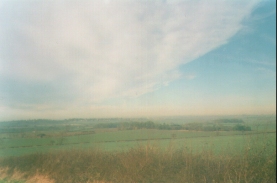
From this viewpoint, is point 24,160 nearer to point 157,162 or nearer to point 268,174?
point 157,162

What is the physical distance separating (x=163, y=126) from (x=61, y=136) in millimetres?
3913

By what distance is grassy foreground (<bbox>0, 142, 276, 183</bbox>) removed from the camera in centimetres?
492

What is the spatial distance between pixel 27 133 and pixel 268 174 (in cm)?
839

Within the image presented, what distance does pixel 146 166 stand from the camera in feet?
19.4

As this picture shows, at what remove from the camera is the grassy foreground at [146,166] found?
4922mm

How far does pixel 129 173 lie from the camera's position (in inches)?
230

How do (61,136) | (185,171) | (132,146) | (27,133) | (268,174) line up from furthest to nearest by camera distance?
(27,133)
(61,136)
(132,146)
(185,171)
(268,174)

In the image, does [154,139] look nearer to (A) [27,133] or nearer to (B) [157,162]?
(B) [157,162]

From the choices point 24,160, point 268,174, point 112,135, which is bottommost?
point 24,160

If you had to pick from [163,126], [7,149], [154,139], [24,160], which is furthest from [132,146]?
[7,149]

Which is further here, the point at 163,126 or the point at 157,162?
the point at 163,126

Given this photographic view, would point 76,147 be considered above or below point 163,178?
above

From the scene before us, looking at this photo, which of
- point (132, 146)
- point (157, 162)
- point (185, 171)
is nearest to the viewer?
point (185, 171)

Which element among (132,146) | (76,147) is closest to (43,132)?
(76,147)
